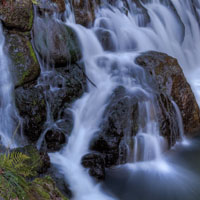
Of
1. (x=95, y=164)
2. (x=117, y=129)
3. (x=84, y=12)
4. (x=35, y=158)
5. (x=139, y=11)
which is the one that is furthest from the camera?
(x=139, y=11)

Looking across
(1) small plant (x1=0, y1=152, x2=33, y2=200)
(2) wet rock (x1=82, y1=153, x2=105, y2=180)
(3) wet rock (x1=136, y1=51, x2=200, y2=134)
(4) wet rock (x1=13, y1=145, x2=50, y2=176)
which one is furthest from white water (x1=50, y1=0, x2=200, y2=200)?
(1) small plant (x1=0, y1=152, x2=33, y2=200)

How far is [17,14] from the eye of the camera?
526 centimetres

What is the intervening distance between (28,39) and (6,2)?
81 cm

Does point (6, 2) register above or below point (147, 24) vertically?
below

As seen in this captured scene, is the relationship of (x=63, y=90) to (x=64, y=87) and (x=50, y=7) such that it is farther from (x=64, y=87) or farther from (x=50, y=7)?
(x=50, y=7)

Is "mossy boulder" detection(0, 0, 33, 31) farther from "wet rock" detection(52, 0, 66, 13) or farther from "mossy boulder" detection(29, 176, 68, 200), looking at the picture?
"mossy boulder" detection(29, 176, 68, 200)

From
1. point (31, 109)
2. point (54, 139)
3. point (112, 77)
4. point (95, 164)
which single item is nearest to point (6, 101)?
point (31, 109)

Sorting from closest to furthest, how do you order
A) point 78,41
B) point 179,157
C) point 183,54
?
1. point 179,157
2. point 78,41
3. point 183,54

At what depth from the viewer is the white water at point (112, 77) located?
478 cm

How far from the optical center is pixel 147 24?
9.41m

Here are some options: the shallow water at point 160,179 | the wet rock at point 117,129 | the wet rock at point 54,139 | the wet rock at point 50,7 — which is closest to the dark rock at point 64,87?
the wet rock at point 54,139

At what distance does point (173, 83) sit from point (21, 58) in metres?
3.54

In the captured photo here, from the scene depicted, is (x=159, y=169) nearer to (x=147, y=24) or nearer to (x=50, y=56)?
(x=50, y=56)

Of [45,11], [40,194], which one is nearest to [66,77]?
[45,11]
